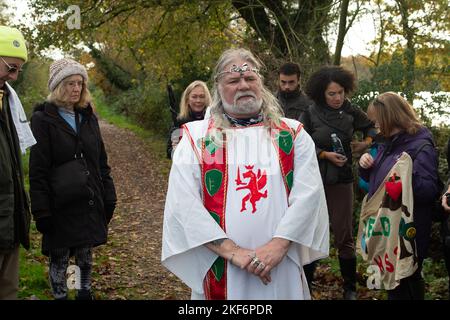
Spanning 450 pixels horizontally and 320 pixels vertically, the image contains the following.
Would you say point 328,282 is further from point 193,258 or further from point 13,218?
point 13,218

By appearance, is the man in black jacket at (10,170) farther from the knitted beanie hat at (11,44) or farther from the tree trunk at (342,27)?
the tree trunk at (342,27)

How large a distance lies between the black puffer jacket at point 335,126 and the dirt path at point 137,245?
1.95m

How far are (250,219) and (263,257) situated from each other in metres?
0.23

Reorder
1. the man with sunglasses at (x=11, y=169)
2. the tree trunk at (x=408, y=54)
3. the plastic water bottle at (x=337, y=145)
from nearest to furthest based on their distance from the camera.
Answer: the man with sunglasses at (x=11, y=169), the plastic water bottle at (x=337, y=145), the tree trunk at (x=408, y=54)

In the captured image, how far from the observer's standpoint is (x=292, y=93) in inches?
Result: 208

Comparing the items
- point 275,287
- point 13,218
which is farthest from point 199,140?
point 13,218

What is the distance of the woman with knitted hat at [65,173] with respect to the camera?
4.05m

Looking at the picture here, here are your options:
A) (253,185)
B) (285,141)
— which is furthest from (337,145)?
(253,185)

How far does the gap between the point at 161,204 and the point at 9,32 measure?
6.96 metres

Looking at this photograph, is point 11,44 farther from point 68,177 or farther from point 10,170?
point 68,177

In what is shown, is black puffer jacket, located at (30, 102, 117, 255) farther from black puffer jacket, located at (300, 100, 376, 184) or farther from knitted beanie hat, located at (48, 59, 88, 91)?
black puffer jacket, located at (300, 100, 376, 184)

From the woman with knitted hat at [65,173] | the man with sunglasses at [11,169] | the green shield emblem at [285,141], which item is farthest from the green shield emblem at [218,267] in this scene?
the woman with knitted hat at [65,173]

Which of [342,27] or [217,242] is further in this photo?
[342,27]
